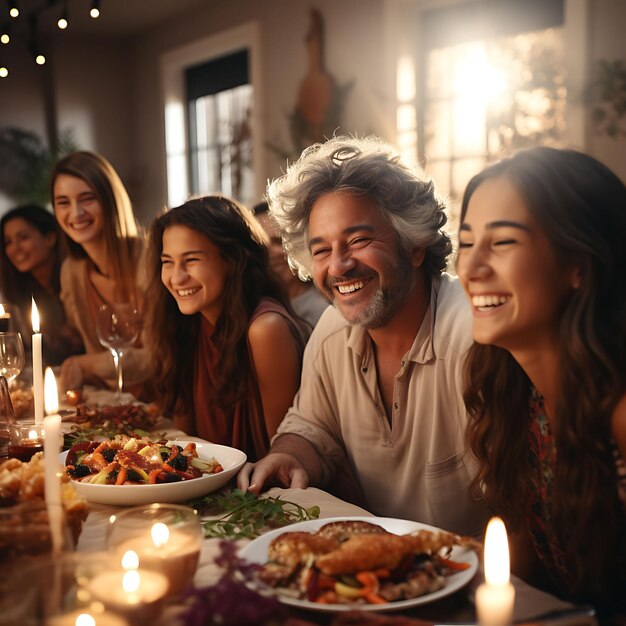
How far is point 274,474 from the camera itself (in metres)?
1.68

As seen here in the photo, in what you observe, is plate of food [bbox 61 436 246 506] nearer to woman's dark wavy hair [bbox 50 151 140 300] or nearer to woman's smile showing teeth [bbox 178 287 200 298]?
woman's smile showing teeth [bbox 178 287 200 298]

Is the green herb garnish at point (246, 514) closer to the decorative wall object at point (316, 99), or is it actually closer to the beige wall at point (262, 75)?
the beige wall at point (262, 75)

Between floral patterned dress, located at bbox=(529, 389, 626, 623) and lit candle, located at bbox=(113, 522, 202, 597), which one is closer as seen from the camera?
lit candle, located at bbox=(113, 522, 202, 597)

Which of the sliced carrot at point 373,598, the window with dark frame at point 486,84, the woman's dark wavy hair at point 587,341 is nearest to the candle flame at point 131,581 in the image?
the sliced carrot at point 373,598

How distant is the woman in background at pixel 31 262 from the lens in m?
3.86

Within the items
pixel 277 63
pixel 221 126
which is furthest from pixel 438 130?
pixel 221 126

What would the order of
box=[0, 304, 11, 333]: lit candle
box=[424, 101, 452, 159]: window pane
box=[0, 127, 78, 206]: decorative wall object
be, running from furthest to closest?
box=[0, 127, 78, 206]: decorative wall object, box=[424, 101, 452, 159]: window pane, box=[0, 304, 11, 333]: lit candle

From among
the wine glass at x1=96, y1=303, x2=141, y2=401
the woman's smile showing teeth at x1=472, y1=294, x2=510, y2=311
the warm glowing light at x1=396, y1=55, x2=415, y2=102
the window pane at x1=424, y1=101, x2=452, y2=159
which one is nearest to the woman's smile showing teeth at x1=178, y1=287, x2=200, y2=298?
the wine glass at x1=96, y1=303, x2=141, y2=401

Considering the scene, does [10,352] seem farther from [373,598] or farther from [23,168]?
[23,168]

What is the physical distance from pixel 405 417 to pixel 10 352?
41.4 inches

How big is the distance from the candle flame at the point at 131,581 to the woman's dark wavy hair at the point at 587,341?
75 centimetres

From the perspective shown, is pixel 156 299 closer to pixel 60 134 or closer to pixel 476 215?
pixel 476 215

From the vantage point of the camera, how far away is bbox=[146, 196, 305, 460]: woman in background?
244 cm

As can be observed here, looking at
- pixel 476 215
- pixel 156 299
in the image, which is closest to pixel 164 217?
pixel 156 299
